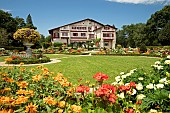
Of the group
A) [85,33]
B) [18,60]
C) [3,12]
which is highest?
[3,12]

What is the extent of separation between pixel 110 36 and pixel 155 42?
10450mm

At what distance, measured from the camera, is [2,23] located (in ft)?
160

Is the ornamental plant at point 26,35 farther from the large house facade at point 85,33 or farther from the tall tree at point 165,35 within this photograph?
the tall tree at point 165,35

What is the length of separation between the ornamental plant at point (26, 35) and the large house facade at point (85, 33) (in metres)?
34.6

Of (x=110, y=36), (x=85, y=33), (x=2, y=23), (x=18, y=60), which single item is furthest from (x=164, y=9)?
(x=18, y=60)

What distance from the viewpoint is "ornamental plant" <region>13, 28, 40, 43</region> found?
56.2 ft

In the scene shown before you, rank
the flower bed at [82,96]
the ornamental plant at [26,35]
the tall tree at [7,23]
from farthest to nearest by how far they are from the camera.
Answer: the tall tree at [7,23], the ornamental plant at [26,35], the flower bed at [82,96]

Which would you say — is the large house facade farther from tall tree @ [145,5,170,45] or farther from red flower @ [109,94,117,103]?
red flower @ [109,94,117,103]

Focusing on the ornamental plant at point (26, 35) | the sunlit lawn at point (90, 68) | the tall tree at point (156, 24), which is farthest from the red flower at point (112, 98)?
the tall tree at point (156, 24)

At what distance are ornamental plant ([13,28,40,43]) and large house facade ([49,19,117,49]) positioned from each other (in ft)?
114

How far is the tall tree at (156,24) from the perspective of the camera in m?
50.2

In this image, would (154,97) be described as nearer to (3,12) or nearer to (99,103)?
(99,103)

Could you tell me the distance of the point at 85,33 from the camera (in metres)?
54.6

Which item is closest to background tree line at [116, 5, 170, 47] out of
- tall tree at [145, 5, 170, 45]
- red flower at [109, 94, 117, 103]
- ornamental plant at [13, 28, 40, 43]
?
Result: tall tree at [145, 5, 170, 45]
